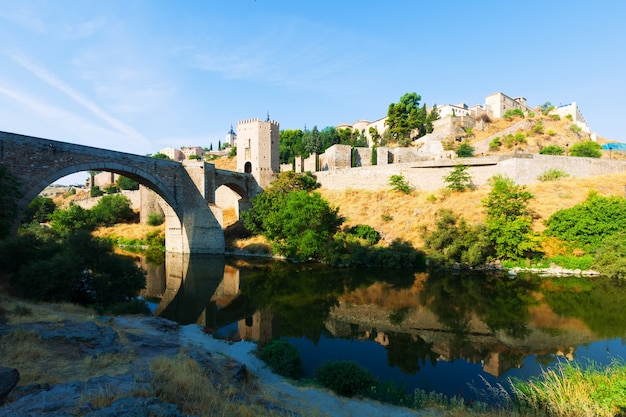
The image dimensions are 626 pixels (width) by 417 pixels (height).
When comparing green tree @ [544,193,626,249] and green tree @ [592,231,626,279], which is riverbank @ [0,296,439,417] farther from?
green tree @ [544,193,626,249]

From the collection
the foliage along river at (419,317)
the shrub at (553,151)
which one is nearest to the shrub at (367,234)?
the foliage along river at (419,317)

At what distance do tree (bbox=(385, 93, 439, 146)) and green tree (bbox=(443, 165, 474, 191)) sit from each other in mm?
16901

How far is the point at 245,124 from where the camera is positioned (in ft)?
113

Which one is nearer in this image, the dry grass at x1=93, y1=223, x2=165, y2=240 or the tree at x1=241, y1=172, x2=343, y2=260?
the tree at x1=241, y1=172, x2=343, y2=260

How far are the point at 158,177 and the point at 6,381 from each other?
2109cm

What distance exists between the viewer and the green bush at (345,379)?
6.02m

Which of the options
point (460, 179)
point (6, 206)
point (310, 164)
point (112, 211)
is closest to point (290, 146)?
point (310, 164)

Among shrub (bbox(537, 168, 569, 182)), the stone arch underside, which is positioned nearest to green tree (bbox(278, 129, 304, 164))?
the stone arch underside

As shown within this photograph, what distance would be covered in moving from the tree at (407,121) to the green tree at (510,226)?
1009 inches

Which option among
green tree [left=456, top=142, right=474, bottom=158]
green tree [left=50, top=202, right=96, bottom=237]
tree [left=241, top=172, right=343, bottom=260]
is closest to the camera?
tree [left=241, top=172, right=343, bottom=260]

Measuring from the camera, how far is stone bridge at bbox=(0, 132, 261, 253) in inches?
603

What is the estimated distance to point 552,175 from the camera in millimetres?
27031

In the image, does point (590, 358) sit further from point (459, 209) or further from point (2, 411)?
point (459, 209)

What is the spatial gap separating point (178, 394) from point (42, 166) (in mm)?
17273
